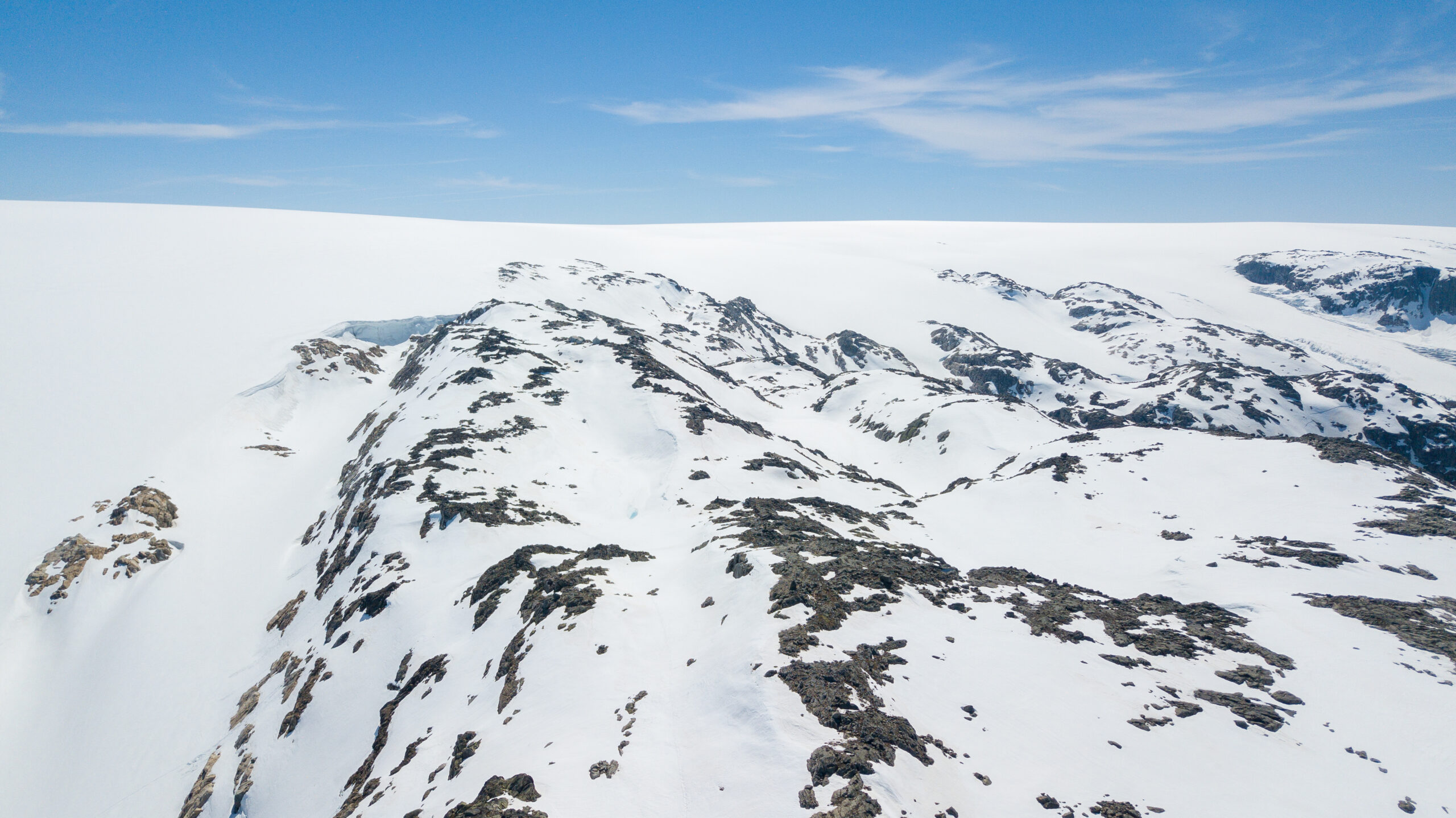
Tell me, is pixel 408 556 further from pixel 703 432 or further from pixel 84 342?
pixel 84 342

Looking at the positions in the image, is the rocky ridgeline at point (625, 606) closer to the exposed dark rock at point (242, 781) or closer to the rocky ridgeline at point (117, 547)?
the rocky ridgeline at point (117, 547)

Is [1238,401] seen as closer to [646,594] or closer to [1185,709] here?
[1185,709]

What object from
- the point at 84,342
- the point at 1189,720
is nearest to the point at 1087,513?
the point at 1189,720

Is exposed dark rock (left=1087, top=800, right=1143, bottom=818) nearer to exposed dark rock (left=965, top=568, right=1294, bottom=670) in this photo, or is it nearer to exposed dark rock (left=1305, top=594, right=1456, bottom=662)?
exposed dark rock (left=965, top=568, right=1294, bottom=670)

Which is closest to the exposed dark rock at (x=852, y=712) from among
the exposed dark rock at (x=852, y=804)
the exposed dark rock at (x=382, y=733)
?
the exposed dark rock at (x=852, y=804)

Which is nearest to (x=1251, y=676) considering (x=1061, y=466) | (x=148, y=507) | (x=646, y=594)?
(x=646, y=594)

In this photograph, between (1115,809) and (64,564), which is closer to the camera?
(1115,809)

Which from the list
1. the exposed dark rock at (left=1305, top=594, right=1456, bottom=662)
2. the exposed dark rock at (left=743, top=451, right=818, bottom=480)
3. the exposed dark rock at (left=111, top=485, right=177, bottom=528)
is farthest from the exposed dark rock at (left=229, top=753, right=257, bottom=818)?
the exposed dark rock at (left=1305, top=594, right=1456, bottom=662)

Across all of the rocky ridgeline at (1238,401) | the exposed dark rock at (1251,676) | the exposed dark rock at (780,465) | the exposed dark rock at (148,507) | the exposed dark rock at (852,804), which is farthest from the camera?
the rocky ridgeline at (1238,401)
